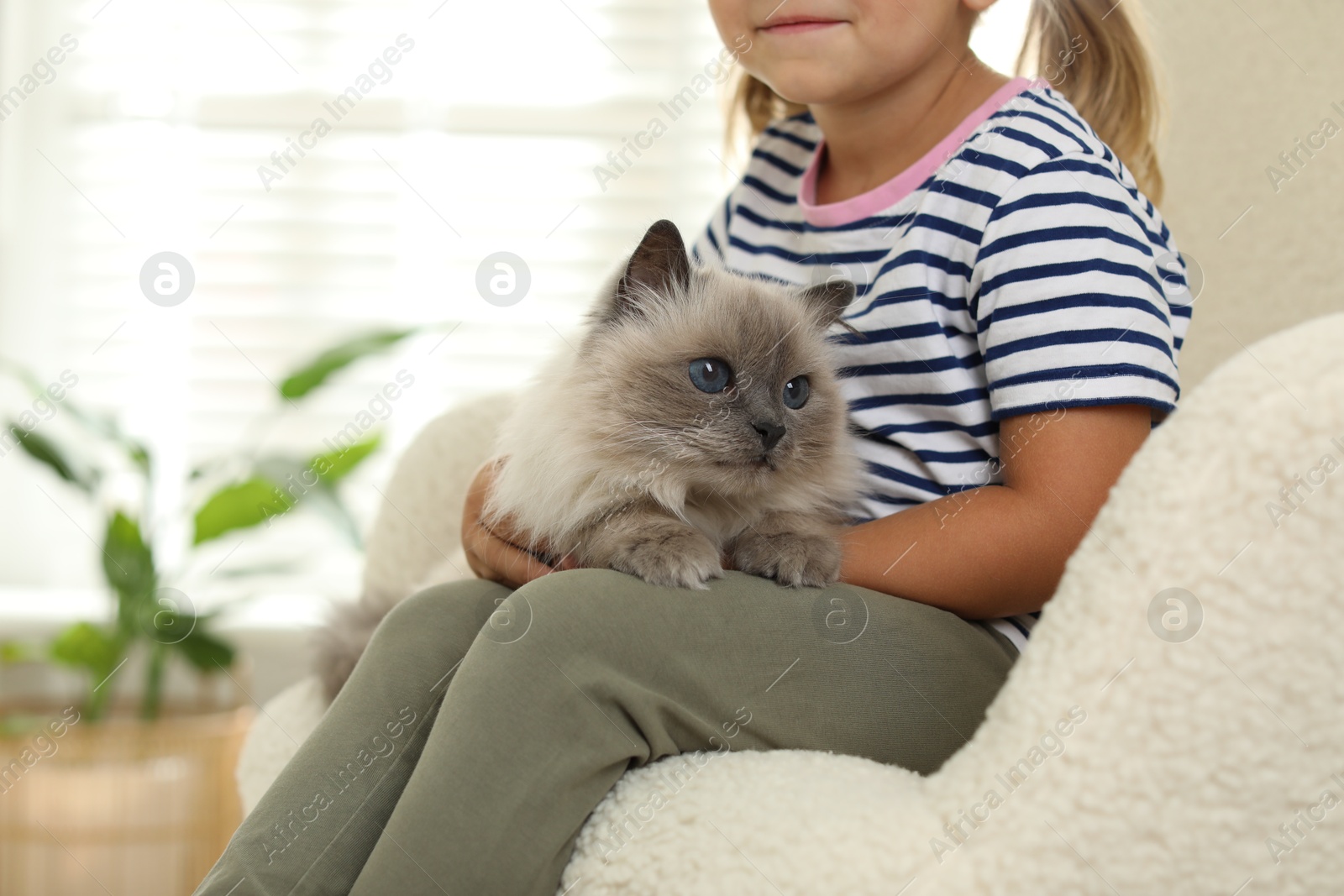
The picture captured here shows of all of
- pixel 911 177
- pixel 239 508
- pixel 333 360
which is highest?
pixel 911 177

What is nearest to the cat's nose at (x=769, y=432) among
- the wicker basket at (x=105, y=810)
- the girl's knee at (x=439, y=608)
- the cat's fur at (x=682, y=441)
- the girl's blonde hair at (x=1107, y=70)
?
the cat's fur at (x=682, y=441)

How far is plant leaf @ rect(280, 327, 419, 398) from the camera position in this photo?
2500mm

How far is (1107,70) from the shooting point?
1530 millimetres

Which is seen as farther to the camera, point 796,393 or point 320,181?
point 320,181

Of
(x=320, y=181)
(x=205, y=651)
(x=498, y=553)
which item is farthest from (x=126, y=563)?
(x=498, y=553)

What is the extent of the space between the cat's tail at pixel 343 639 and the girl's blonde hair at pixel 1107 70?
1.24m

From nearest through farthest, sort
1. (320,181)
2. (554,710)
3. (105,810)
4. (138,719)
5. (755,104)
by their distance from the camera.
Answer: (554,710) → (755,104) → (105,810) → (138,719) → (320,181)

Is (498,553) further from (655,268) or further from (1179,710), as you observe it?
(1179,710)

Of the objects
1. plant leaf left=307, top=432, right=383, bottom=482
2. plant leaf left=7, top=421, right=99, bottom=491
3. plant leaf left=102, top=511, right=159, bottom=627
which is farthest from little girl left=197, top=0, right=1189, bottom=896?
plant leaf left=7, top=421, right=99, bottom=491

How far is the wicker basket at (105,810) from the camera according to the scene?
2330 millimetres

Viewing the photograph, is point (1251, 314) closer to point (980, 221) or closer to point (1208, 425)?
point (980, 221)

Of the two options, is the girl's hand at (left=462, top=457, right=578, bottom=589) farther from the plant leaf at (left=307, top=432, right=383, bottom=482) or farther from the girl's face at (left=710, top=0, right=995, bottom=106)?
the plant leaf at (left=307, top=432, right=383, bottom=482)

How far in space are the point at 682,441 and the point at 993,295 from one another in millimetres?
395

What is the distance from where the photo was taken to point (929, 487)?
Result: 1316 mm
